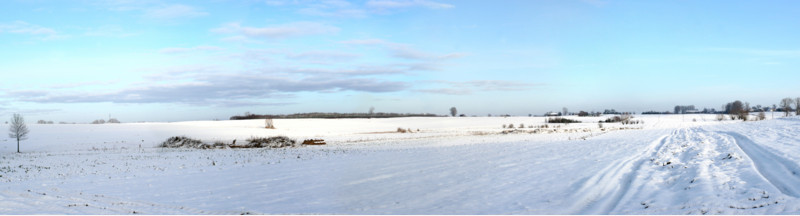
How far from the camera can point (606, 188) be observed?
12.5 metres

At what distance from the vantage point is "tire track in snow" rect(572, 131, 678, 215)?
1044cm

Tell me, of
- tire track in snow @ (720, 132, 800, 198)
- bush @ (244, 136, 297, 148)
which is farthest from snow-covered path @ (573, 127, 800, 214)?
bush @ (244, 136, 297, 148)

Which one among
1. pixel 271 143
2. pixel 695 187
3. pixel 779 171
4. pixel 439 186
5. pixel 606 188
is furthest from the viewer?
pixel 271 143

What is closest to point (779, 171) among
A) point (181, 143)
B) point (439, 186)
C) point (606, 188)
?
point (606, 188)

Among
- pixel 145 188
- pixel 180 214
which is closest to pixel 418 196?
pixel 180 214

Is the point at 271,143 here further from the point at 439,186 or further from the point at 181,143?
the point at 439,186

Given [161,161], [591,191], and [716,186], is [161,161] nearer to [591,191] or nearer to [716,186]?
[591,191]

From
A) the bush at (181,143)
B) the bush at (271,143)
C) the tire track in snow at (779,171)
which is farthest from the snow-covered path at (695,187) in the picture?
the bush at (181,143)

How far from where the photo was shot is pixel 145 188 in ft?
50.4

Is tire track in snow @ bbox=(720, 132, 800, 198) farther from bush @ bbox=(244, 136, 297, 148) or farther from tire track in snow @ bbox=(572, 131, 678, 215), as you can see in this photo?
bush @ bbox=(244, 136, 297, 148)

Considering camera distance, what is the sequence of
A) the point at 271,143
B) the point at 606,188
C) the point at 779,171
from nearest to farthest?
the point at 606,188 < the point at 779,171 < the point at 271,143

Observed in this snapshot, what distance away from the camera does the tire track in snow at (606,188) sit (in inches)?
411

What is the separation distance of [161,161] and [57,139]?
28635 mm

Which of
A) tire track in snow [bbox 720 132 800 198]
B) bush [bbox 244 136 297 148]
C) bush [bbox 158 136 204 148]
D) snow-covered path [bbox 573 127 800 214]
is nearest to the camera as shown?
snow-covered path [bbox 573 127 800 214]
